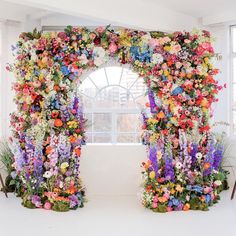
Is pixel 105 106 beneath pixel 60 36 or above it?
beneath

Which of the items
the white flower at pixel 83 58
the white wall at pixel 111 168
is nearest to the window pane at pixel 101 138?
the white wall at pixel 111 168

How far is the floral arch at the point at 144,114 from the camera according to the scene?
15.9 feet

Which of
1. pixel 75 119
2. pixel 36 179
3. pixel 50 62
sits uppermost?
pixel 50 62

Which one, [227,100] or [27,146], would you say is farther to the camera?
[227,100]

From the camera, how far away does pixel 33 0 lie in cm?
392

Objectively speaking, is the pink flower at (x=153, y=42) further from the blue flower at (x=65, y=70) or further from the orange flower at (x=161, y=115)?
the blue flower at (x=65, y=70)

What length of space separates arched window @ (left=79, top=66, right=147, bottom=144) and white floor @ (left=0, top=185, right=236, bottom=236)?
8.63 feet

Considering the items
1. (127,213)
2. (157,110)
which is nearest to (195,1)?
(157,110)

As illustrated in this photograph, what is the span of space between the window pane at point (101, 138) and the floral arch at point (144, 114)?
2623 millimetres

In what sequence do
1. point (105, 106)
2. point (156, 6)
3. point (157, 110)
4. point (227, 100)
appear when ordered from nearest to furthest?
point (157, 110)
point (156, 6)
point (227, 100)
point (105, 106)

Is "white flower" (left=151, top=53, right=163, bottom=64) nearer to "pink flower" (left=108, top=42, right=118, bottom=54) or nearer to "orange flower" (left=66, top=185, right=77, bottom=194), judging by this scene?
"pink flower" (left=108, top=42, right=118, bottom=54)

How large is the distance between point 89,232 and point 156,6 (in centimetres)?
309

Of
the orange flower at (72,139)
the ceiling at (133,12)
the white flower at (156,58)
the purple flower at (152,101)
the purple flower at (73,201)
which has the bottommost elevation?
the purple flower at (73,201)

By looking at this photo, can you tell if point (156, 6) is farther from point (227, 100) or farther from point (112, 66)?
point (112, 66)
